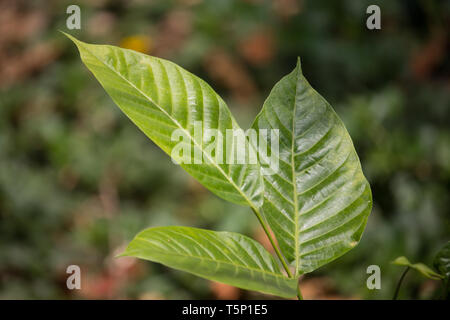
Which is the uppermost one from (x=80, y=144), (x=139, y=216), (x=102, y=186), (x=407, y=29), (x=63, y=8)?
(x=63, y=8)

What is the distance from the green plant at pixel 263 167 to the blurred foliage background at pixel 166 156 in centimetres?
53

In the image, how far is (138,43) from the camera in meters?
1.74

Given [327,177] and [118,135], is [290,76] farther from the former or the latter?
[118,135]

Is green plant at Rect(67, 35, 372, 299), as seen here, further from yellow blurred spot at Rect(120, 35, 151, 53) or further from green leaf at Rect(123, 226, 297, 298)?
yellow blurred spot at Rect(120, 35, 151, 53)

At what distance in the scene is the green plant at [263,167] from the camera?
27 centimetres

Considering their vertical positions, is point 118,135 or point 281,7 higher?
point 281,7

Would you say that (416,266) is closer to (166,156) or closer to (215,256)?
(215,256)

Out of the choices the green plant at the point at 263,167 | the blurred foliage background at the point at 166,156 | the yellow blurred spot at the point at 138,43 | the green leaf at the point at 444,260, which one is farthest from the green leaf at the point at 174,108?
the yellow blurred spot at the point at 138,43

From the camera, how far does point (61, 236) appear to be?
126 cm

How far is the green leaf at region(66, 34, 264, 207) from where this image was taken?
269mm

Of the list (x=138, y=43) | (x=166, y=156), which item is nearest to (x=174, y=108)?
(x=166, y=156)

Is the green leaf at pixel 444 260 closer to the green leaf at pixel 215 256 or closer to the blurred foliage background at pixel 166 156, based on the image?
the green leaf at pixel 215 256

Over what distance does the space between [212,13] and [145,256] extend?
5.63ft

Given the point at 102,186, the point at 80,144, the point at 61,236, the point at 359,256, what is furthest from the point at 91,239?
the point at 359,256
